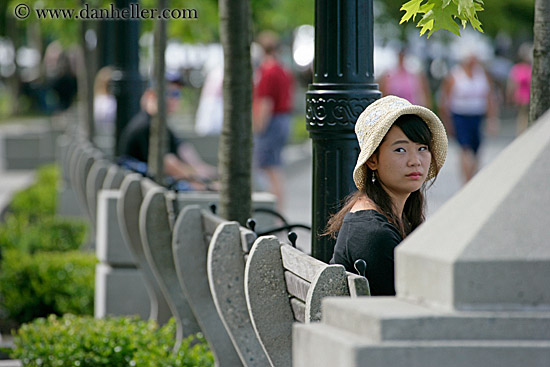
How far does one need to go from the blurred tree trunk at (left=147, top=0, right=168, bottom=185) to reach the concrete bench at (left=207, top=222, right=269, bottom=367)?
139 inches

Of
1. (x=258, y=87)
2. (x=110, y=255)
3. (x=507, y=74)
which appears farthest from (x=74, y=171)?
(x=507, y=74)

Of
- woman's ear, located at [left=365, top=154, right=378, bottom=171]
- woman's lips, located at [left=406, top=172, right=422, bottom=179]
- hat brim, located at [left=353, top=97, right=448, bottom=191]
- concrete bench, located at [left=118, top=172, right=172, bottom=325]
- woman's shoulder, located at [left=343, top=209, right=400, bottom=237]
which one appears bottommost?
concrete bench, located at [left=118, top=172, right=172, bottom=325]

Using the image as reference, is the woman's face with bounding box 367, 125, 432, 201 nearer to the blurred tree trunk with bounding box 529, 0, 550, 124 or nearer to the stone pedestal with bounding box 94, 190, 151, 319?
the blurred tree trunk with bounding box 529, 0, 550, 124

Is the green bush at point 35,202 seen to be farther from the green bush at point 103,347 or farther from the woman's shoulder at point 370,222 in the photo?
the woman's shoulder at point 370,222

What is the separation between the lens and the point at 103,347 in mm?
5617

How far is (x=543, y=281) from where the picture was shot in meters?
2.40

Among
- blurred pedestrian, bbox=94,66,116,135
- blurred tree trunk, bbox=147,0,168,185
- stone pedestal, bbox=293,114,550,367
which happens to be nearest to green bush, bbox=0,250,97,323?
blurred tree trunk, bbox=147,0,168,185

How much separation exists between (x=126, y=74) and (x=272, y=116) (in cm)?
269

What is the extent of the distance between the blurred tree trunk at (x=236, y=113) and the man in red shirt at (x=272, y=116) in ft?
23.3

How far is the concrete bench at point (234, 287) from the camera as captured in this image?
173 inches

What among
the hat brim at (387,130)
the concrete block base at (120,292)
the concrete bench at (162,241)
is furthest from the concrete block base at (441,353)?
the concrete block base at (120,292)

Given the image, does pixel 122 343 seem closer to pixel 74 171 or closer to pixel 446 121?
pixel 74 171

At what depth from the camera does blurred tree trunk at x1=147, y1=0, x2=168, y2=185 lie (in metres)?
8.23

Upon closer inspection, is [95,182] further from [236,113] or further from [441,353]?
[441,353]
